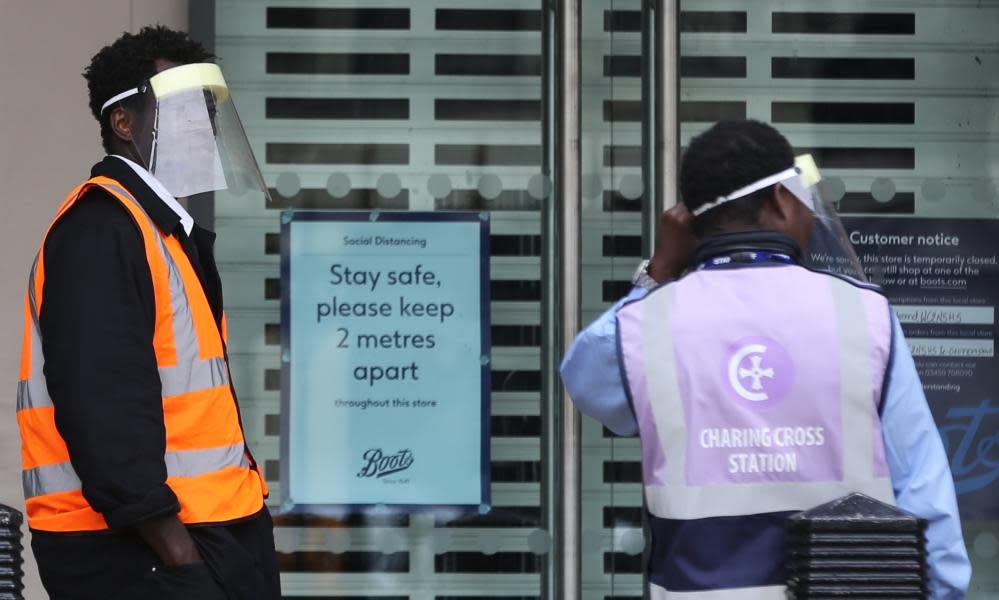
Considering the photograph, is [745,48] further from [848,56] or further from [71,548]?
[71,548]

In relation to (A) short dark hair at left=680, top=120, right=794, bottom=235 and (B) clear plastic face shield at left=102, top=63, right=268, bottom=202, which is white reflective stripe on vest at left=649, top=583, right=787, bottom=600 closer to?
(A) short dark hair at left=680, top=120, right=794, bottom=235

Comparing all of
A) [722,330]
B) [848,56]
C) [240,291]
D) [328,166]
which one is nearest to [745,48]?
[848,56]

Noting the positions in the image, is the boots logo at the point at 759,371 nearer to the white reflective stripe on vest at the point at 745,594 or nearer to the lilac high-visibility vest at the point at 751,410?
the lilac high-visibility vest at the point at 751,410

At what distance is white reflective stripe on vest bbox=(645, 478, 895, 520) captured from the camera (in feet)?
8.02

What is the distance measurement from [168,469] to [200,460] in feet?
0.23

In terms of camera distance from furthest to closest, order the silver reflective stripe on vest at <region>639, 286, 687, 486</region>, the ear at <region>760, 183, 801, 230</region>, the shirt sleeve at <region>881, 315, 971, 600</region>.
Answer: the ear at <region>760, 183, 801, 230</region>
the silver reflective stripe on vest at <region>639, 286, 687, 486</region>
the shirt sleeve at <region>881, 315, 971, 600</region>

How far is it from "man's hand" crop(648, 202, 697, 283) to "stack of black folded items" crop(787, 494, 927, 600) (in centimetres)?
64

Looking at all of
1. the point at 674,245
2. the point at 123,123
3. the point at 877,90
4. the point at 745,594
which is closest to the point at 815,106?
the point at 877,90

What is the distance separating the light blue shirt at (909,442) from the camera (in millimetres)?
2391

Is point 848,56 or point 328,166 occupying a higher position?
point 848,56

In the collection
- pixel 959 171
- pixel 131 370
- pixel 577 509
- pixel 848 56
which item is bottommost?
pixel 577 509

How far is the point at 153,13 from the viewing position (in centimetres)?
518

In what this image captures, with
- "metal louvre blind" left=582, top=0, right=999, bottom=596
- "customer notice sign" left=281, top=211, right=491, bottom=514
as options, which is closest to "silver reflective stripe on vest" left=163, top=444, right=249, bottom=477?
"customer notice sign" left=281, top=211, right=491, bottom=514

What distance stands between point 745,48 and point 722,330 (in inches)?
123
